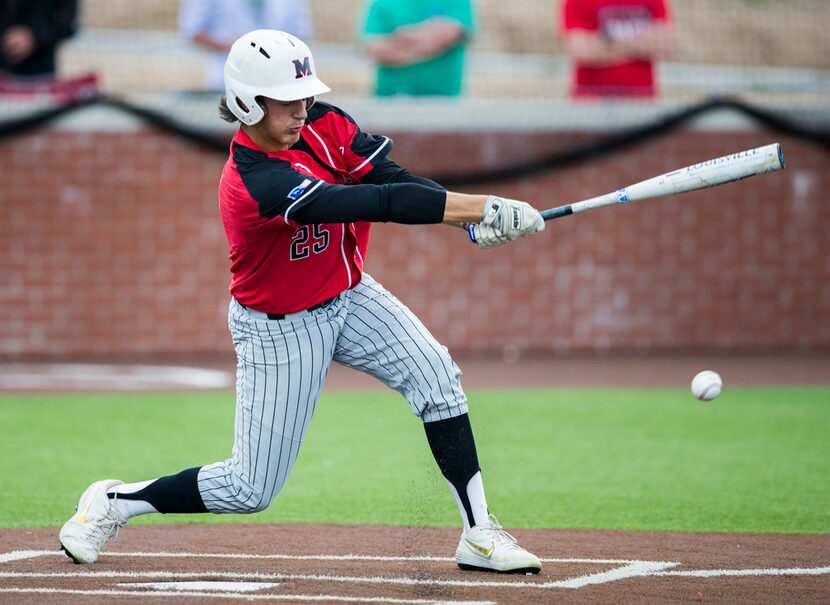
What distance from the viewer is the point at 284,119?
5023mm

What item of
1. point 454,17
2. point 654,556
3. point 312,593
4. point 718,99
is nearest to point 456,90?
point 454,17

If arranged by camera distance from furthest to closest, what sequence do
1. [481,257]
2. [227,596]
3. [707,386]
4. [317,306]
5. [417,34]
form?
[481,257]
[417,34]
[707,386]
[317,306]
[227,596]

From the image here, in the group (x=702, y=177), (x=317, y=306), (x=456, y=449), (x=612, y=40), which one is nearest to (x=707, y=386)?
(x=702, y=177)

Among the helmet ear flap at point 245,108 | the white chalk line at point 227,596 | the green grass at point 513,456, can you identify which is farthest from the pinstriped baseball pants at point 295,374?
the green grass at point 513,456

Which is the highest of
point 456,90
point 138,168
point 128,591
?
point 456,90

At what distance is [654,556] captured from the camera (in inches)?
219

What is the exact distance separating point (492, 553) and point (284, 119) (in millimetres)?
1826

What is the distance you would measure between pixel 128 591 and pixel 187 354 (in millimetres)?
7726

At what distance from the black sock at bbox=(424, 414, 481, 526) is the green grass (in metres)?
1.16

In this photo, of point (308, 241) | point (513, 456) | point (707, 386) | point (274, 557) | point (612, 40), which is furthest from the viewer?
point (612, 40)

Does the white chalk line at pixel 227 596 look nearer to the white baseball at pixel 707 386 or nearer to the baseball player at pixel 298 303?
the baseball player at pixel 298 303

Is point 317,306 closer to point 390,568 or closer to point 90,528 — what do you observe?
point 390,568

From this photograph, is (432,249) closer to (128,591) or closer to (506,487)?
(506,487)

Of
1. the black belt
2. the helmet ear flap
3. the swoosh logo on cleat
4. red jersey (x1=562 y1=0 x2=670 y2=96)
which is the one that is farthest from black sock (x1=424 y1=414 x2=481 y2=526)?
red jersey (x1=562 y1=0 x2=670 y2=96)
